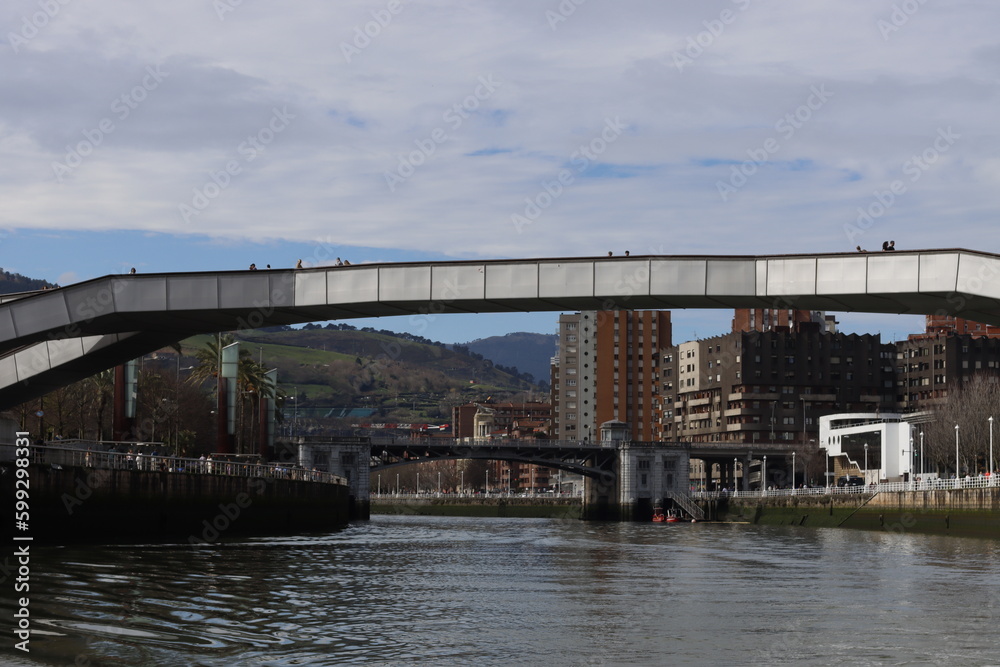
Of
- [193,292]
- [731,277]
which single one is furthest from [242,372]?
[731,277]

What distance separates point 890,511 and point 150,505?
6102 centimetres

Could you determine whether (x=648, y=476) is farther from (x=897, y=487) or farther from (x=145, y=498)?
(x=145, y=498)

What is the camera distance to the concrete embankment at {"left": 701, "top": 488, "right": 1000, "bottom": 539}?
78.4m

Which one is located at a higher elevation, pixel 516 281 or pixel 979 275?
pixel 516 281

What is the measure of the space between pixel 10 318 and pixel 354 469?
109 m

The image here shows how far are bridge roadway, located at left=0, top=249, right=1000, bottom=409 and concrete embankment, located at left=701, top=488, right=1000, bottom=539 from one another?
41096mm

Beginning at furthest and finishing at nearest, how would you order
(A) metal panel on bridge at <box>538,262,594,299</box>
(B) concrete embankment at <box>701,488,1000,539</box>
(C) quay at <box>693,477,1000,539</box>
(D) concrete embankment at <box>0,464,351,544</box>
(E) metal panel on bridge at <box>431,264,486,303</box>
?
(C) quay at <box>693,477,1000,539</box>, (B) concrete embankment at <box>701,488,1000,539</box>, (D) concrete embankment at <box>0,464,351,544</box>, (E) metal panel on bridge at <box>431,264,486,303</box>, (A) metal panel on bridge at <box>538,262,594,299</box>

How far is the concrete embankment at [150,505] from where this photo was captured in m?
44.5

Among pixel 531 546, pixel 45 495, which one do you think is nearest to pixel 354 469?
pixel 531 546

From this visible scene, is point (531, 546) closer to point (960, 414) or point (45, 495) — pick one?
point (45, 495)

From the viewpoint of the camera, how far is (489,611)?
25.6 metres

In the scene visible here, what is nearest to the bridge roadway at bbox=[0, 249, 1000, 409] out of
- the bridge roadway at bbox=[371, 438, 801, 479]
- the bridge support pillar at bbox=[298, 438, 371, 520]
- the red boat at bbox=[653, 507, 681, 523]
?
the bridge support pillar at bbox=[298, 438, 371, 520]

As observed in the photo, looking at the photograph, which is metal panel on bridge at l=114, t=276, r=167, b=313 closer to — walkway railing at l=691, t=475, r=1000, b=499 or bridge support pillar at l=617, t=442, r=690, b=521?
walkway railing at l=691, t=475, r=1000, b=499

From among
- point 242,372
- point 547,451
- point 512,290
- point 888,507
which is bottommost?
point 888,507
